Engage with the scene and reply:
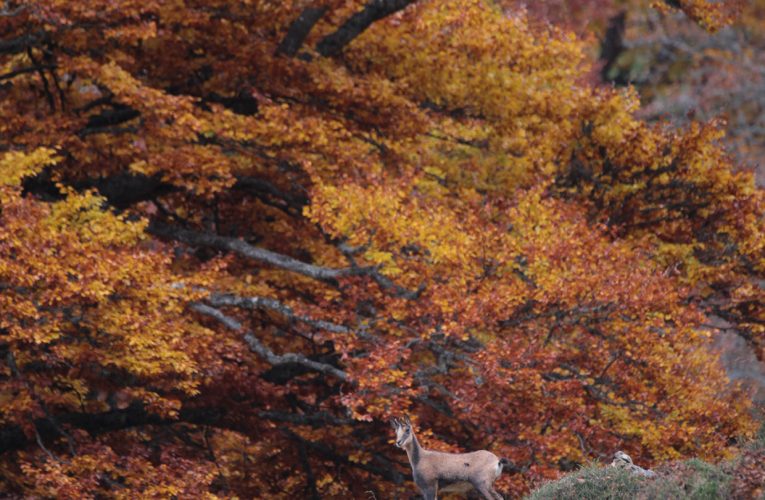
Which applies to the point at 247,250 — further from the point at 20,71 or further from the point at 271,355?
the point at 20,71

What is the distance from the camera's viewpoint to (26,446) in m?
18.5

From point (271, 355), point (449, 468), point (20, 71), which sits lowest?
point (271, 355)

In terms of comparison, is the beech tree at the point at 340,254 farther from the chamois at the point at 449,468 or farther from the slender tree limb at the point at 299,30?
the chamois at the point at 449,468

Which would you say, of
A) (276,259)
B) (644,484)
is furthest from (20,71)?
(644,484)

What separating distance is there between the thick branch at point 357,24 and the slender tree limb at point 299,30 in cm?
60

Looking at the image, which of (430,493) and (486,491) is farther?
(430,493)

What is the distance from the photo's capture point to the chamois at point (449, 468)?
11.2m

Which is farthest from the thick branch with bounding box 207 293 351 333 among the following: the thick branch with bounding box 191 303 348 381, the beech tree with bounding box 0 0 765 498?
the thick branch with bounding box 191 303 348 381

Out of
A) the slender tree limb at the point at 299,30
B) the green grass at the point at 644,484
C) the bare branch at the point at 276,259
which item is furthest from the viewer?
the slender tree limb at the point at 299,30

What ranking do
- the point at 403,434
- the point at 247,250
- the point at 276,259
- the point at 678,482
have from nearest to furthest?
the point at 678,482 → the point at 403,434 → the point at 276,259 → the point at 247,250

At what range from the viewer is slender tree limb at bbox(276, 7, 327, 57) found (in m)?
18.5

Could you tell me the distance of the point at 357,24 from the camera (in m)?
18.7

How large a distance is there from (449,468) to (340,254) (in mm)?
9068

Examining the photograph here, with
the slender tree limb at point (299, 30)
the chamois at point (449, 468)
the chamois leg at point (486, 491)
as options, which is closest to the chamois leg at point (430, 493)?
the chamois at point (449, 468)
